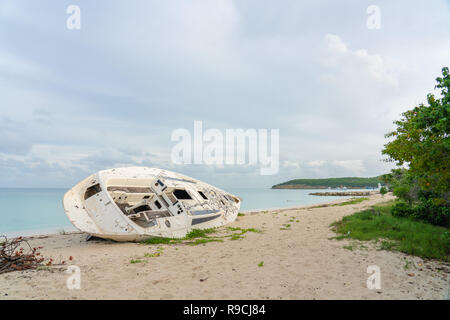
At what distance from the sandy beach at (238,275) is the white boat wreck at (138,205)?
0.86m

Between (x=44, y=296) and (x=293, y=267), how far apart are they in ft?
17.1

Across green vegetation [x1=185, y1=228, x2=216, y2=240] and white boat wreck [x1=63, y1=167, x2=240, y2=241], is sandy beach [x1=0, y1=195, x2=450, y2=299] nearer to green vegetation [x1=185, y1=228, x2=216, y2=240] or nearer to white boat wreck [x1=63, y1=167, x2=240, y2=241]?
white boat wreck [x1=63, y1=167, x2=240, y2=241]

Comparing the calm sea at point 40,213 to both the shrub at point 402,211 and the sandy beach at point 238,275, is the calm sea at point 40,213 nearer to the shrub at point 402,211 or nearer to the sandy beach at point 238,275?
the sandy beach at point 238,275

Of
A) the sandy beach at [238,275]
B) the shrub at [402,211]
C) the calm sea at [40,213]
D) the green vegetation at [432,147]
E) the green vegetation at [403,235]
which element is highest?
the green vegetation at [432,147]

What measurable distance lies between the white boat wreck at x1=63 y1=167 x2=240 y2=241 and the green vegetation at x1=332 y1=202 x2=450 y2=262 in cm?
598

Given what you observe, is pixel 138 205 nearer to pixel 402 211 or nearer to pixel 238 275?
pixel 238 275

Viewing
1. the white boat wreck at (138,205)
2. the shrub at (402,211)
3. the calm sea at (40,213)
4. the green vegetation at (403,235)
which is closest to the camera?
the green vegetation at (403,235)

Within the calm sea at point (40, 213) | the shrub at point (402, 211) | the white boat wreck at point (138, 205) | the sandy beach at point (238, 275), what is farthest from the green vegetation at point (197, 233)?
the calm sea at point (40, 213)

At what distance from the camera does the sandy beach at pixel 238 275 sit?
4.66 meters

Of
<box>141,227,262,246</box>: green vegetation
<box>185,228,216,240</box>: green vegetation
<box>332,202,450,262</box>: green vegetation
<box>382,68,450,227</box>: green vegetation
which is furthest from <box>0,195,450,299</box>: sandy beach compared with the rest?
<box>382,68,450,227</box>: green vegetation

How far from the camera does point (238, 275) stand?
18.6ft

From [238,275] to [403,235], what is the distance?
612 cm
